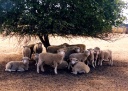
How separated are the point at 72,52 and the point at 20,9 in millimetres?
2807

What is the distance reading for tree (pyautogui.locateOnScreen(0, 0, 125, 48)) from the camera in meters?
9.91

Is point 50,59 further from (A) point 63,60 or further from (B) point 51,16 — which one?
(B) point 51,16

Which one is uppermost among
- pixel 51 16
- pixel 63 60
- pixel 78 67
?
pixel 51 16

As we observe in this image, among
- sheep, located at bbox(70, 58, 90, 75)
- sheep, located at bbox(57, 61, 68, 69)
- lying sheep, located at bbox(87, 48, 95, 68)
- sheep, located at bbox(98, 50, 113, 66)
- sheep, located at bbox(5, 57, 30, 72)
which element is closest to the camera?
sheep, located at bbox(70, 58, 90, 75)

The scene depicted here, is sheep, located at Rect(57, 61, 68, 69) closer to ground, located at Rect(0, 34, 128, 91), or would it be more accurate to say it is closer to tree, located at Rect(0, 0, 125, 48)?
ground, located at Rect(0, 34, 128, 91)

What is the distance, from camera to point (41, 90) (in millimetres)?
7914


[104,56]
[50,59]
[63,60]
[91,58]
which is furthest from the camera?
[104,56]

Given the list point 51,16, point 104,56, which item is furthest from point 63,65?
point 104,56

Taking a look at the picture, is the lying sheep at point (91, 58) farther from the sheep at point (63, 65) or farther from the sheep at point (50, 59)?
the sheep at point (50, 59)

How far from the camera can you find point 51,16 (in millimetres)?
9969

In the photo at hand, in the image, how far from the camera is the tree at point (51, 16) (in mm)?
9914

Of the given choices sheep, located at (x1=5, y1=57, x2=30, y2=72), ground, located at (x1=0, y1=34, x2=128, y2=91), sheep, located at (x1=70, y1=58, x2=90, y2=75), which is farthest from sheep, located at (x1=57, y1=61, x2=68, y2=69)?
sheep, located at (x1=5, y1=57, x2=30, y2=72)

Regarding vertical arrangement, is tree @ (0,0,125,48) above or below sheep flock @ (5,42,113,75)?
above

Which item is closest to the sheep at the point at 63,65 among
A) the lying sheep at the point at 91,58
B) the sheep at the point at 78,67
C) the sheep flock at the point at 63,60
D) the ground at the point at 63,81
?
the sheep flock at the point at 63,60
